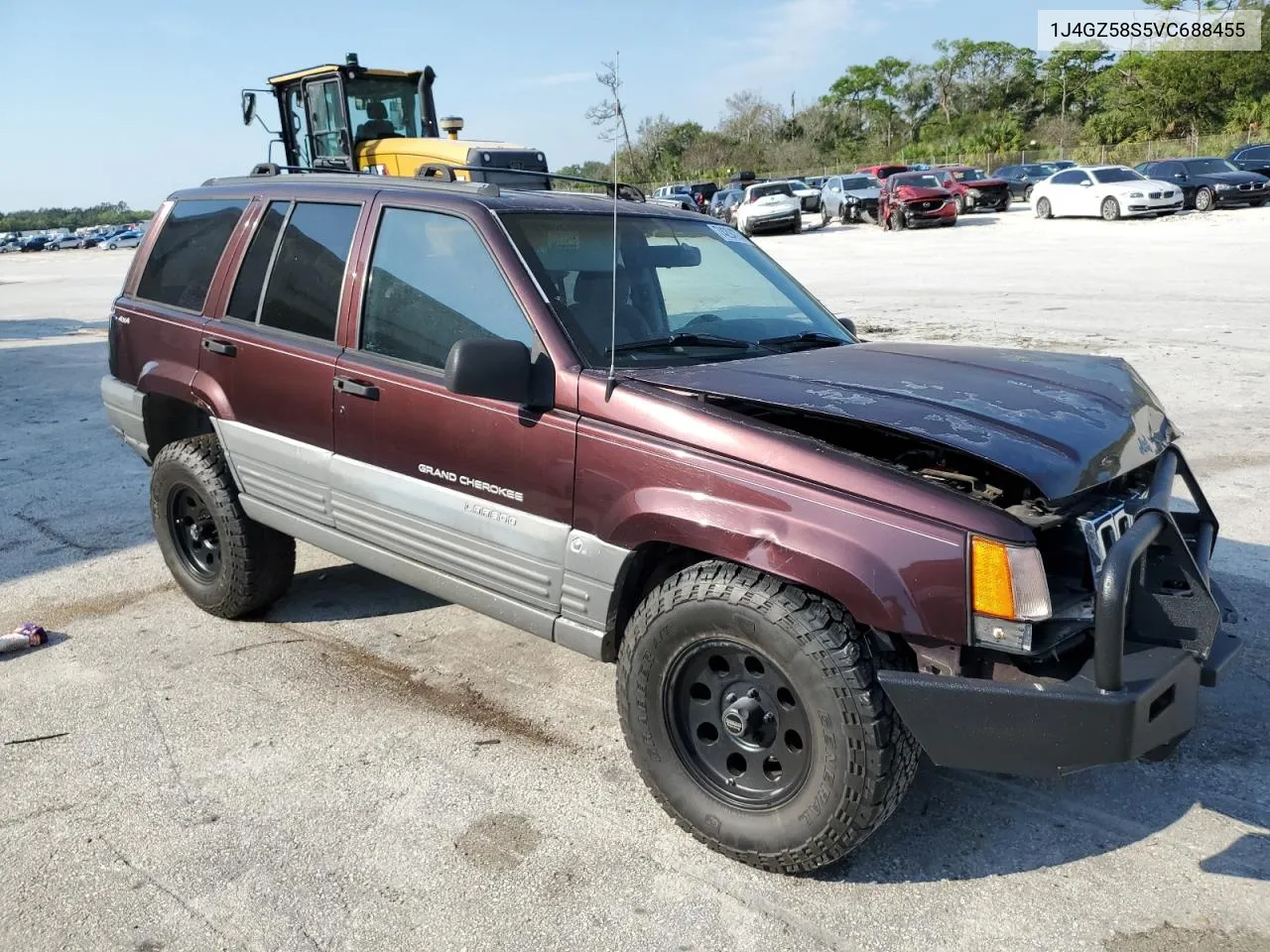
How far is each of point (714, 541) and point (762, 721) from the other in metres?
0.51

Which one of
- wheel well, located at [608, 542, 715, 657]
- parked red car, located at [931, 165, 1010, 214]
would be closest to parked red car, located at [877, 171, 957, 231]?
parked red car, located at [931, 165, 1010, 214]

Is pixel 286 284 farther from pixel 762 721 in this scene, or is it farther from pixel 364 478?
pixel 762 721

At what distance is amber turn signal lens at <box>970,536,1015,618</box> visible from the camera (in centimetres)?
247

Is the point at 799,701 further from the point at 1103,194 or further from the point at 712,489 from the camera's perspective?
the point at 1103,194

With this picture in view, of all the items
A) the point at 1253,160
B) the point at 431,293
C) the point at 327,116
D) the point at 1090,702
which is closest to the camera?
the point at 1090,702

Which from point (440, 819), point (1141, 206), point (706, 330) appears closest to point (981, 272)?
point (1141, 206)

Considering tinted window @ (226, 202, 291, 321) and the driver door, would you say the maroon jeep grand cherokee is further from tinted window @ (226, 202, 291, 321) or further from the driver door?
the driver door

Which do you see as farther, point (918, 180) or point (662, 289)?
point (918, 180)

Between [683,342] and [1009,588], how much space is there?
5.02ft

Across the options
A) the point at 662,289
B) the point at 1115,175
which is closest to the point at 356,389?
the point at 662,289

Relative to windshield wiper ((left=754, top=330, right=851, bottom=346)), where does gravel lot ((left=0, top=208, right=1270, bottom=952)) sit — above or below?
below

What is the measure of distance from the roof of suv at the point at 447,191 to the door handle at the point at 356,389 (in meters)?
0.74

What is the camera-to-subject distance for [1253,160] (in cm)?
3081

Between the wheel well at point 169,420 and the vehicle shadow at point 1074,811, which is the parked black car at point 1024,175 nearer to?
the wheel well at point 169,420
